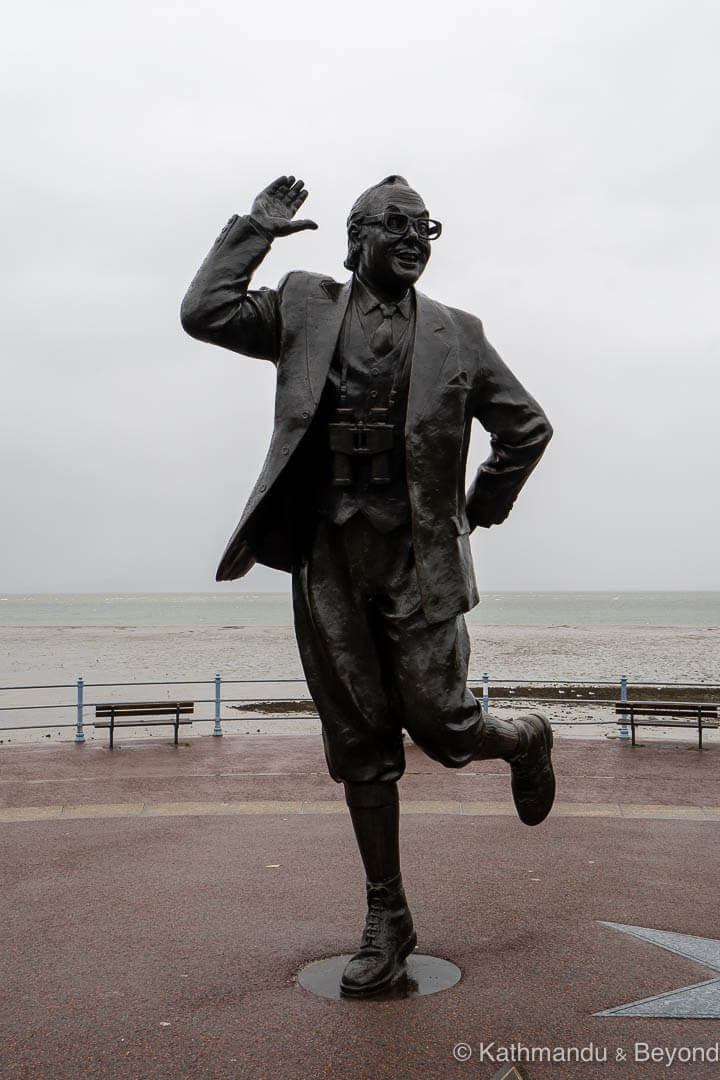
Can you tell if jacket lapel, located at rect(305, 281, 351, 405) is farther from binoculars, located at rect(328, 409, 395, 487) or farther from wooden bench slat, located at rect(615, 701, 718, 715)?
wooden bench slat, located at rect(615, 701, 718, 715)

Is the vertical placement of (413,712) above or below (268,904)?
above

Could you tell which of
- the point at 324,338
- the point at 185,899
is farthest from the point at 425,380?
the point at 185,899

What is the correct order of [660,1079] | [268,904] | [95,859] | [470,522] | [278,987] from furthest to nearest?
[95,859], [268,904], [470,522], [278,987], [660,1079]

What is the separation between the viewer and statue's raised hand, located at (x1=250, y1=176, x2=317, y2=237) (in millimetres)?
3475

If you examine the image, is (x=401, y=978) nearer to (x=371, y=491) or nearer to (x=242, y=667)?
(x=371, y=491)

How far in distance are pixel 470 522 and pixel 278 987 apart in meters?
1.89

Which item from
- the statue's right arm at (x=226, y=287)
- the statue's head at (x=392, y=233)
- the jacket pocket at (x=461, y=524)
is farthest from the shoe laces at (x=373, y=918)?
the statue's head at (x=392, y=233)

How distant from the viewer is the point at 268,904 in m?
4.48

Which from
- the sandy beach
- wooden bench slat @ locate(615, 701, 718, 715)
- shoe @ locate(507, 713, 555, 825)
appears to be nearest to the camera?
shoe @ locate(507, 713, 555, 825)

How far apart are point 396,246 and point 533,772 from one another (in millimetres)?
2152

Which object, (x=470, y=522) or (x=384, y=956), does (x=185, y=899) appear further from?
(x=470, y=522)

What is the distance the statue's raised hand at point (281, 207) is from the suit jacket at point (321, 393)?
0.06 metres

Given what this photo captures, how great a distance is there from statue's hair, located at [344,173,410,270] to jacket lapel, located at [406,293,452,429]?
1.01ft

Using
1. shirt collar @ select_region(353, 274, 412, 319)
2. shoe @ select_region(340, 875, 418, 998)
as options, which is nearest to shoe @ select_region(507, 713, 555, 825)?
shoe @ select_region(340, 875, 418, 998)
